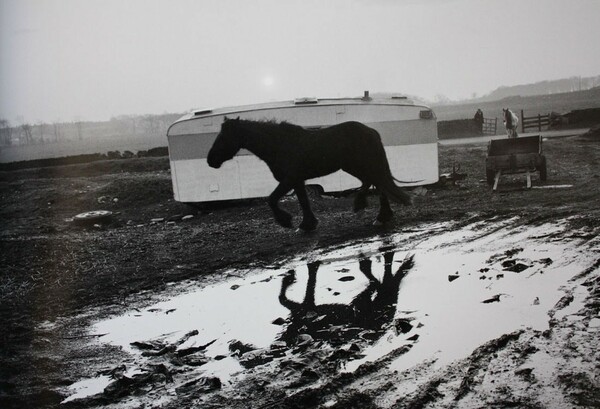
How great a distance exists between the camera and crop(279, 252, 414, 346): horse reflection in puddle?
14.8 feet

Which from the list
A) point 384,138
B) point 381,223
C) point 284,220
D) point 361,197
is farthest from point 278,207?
point 384,138

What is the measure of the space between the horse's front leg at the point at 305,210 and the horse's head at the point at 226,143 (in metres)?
1.32

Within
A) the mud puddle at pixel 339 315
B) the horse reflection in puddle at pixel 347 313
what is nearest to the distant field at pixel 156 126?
the mud puddle at pixel 339 315

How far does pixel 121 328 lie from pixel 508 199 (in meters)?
7.94

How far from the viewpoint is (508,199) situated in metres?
10.2

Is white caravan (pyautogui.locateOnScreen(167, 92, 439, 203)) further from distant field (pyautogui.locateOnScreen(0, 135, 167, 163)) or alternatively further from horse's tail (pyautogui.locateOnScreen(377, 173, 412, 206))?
distant field (pyautogui.locateOnScreen(0, 135, 167, 163))

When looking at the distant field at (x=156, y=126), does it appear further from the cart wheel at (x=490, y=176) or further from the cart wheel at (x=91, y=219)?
the cart wheel at (x=490, y=176)

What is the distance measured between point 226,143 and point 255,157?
2065 mm

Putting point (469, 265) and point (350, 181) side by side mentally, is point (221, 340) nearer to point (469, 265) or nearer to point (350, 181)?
point (469, 265)

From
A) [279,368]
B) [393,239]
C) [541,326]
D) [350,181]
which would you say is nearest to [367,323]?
[279,368]

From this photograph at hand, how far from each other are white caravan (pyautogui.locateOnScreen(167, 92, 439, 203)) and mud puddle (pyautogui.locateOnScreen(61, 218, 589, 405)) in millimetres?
3914

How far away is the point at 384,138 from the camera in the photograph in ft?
36.4

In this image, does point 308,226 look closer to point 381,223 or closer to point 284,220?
point 284,220

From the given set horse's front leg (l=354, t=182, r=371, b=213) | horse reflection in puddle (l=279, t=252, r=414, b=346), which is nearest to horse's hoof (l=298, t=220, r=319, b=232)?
horse's front leg (l=354, t=182, r=371, b=213)
